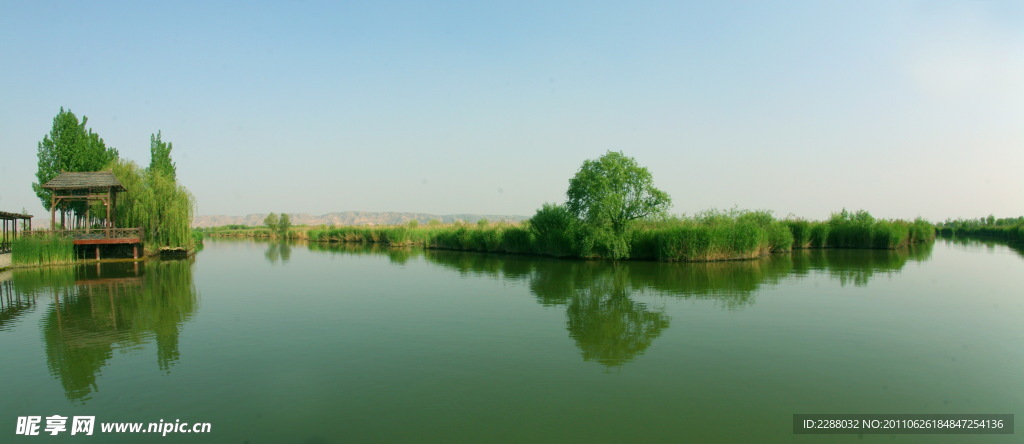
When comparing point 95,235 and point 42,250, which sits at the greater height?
point 95,235

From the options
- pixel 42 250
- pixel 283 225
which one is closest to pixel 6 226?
pixel 42 250

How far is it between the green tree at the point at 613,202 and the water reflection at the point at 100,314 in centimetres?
1747

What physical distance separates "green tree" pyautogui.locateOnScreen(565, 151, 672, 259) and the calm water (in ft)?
34.6

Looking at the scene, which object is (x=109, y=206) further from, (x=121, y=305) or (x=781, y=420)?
(x=781, y=420)

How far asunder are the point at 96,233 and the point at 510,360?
2751 centimetres

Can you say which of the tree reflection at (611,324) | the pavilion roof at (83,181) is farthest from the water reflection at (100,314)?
the tree reflection at (611,324)

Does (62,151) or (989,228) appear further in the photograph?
(989,228)

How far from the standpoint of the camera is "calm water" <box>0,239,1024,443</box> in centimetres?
599

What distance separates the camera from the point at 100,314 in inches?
480

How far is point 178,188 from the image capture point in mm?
32219

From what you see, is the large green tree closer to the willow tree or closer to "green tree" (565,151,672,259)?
the willow tree

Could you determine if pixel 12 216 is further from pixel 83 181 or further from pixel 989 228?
pixel 989 228

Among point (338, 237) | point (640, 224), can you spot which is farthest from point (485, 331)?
point (338, 237)

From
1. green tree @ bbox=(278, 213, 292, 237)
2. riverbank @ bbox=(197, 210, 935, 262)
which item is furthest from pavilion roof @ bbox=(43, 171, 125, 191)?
green tree @ bbox=(278, 213, 292, 237)
